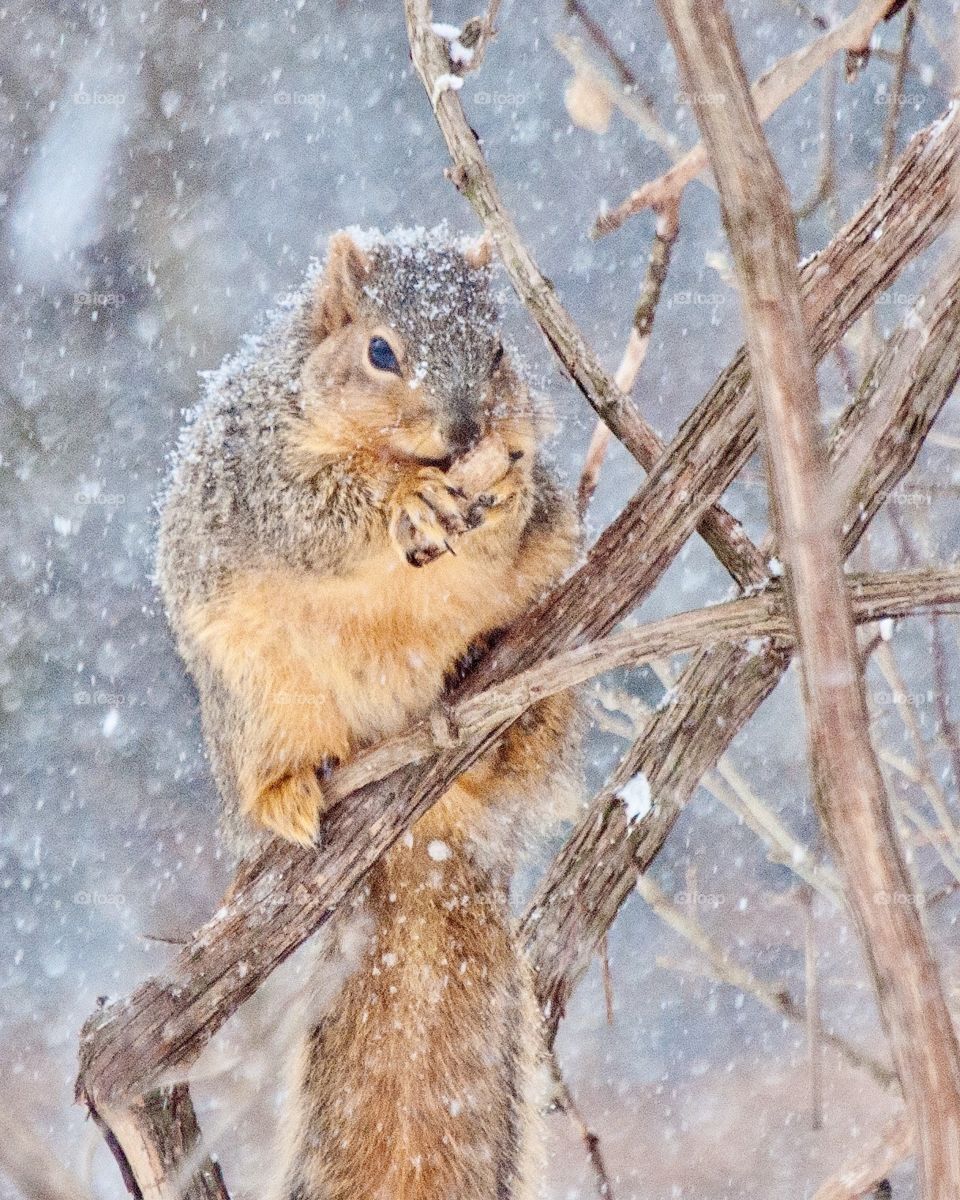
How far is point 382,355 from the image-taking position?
1.45 meters

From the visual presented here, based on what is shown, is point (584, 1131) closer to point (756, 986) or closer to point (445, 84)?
point (756, 986)

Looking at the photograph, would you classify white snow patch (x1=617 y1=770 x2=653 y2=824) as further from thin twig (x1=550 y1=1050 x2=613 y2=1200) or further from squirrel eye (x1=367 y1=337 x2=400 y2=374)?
squirrel eye (x1=367 y1=337 x2=400 y2=374)

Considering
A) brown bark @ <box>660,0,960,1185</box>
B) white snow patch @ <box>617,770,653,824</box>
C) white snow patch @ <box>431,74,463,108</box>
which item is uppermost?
white snow patch @ <box>431,74,463,108</box>

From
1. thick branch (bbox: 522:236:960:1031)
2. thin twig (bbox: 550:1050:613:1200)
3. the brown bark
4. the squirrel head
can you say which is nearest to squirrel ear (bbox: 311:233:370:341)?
the squirrel head

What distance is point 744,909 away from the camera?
11.3 ft

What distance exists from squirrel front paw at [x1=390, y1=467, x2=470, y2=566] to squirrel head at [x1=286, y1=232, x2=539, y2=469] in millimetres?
45

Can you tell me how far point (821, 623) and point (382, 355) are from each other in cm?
104

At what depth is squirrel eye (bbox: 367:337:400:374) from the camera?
1.43 meters


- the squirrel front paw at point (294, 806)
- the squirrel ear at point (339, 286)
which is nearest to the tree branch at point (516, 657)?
the squirrel front paw at point (294, 806)

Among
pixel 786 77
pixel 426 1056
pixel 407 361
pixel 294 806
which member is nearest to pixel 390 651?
pixel 294 806

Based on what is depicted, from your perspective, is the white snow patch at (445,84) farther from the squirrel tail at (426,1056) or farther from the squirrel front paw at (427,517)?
the squirrel tail at (426,1056)

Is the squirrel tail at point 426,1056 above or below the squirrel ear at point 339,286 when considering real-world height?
below

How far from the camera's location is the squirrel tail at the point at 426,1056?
4.46 ft

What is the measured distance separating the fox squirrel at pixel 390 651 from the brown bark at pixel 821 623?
2.74 ft
